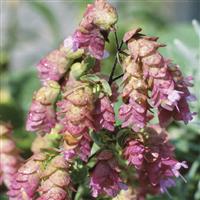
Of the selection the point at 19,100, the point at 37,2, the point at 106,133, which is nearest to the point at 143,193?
the point at 106,133

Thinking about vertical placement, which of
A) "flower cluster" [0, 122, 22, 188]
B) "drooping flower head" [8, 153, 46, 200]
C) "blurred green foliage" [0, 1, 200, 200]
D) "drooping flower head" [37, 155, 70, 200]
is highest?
"drooping flower head" [37, 155, 70, 200]

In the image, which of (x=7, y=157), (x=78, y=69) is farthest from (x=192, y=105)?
(x=78, y=69)

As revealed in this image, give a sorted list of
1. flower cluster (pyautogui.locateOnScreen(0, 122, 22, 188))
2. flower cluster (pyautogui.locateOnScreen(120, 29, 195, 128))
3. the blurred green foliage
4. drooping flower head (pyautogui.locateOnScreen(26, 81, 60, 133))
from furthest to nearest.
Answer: the blurred green foliage
flower cluster (pyautogui.locateOnScreen(0, 122, 22, 188))
drooping flower head (pyautogui.locateOnScreen(26, 81, 60, 133))
flower cluster (pyautogui.locateOnScreen(120, 29, 195, 128))

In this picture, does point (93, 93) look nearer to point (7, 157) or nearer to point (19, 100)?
point (7, 157)

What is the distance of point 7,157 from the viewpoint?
1.38 meters

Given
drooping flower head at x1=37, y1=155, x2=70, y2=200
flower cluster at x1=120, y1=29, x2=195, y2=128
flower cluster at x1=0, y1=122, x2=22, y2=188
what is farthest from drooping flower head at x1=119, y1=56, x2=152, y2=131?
flower cluster at x1=0, y1=122, x2=22, y2=188

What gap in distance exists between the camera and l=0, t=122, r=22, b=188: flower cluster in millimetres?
1364

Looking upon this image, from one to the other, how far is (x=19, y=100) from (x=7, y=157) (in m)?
0.76

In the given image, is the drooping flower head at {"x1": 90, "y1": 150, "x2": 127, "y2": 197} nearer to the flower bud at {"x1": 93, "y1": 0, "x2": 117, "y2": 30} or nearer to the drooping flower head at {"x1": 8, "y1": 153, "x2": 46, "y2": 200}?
the drooping flower head at {"x1": 8, "y1": 153, "x2": 46, "y2": 200}

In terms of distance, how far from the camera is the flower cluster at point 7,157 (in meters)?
1.36

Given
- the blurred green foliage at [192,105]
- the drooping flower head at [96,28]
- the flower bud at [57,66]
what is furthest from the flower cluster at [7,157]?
the drooping flower head at [96,28]

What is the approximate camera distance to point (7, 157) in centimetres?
138

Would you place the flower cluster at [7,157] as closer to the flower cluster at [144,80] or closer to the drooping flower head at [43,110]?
the drooping flower head at [43,110]

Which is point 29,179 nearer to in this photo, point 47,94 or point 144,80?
point 47,94
